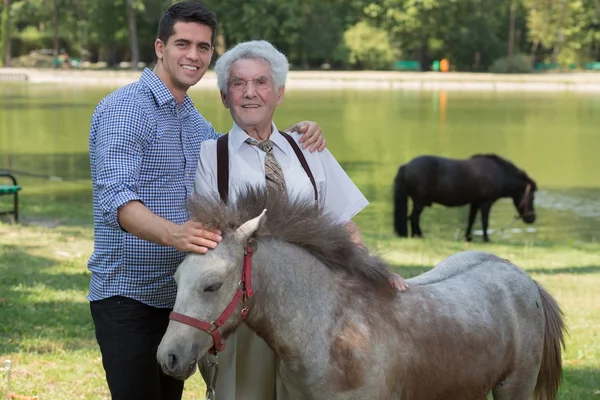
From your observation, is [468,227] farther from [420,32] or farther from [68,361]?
[420,32]

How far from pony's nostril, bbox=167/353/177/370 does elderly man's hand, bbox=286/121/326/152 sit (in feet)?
4.57

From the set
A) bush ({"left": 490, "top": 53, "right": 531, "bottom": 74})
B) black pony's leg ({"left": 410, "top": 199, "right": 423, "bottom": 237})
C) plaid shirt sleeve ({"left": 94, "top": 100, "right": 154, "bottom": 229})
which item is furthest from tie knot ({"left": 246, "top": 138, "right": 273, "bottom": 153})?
bush ({"left": 490, "top": 53, "right": 531, "bottom": 74})

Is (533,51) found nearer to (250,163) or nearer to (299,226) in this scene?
(250,163)

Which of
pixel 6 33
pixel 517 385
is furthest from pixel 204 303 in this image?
pixel 6 33

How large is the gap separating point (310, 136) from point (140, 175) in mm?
932

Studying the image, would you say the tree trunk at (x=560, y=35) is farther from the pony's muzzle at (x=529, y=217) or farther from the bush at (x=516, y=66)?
the pony's muzzle at (x=529, y=217)

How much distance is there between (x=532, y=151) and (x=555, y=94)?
1055 inches

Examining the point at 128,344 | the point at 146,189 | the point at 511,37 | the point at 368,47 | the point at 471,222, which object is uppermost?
the point at 511,37

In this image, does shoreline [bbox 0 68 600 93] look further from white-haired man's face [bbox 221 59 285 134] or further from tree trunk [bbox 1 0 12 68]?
white-haired man's face [bbox 221 59 285 134]

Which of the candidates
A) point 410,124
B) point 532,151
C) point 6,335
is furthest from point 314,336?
point 410,124

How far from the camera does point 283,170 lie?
4.04 meters

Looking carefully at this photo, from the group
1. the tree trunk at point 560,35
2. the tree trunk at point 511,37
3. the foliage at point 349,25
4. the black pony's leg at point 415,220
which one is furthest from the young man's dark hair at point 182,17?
the tree trunk at point 560,35

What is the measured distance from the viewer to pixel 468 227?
15602 mm

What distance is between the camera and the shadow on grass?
6.63m
